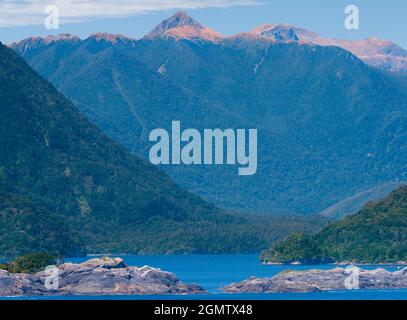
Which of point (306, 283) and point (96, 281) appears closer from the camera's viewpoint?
point (96, 281)

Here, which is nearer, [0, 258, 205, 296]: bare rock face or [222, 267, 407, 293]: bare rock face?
[0, 258, 205, 296]: bare rock face

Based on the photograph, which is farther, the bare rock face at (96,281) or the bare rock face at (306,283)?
the bare rock face at (306,283)

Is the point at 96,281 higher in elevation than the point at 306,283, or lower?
lower

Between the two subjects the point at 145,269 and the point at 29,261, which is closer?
the point at 145,269
